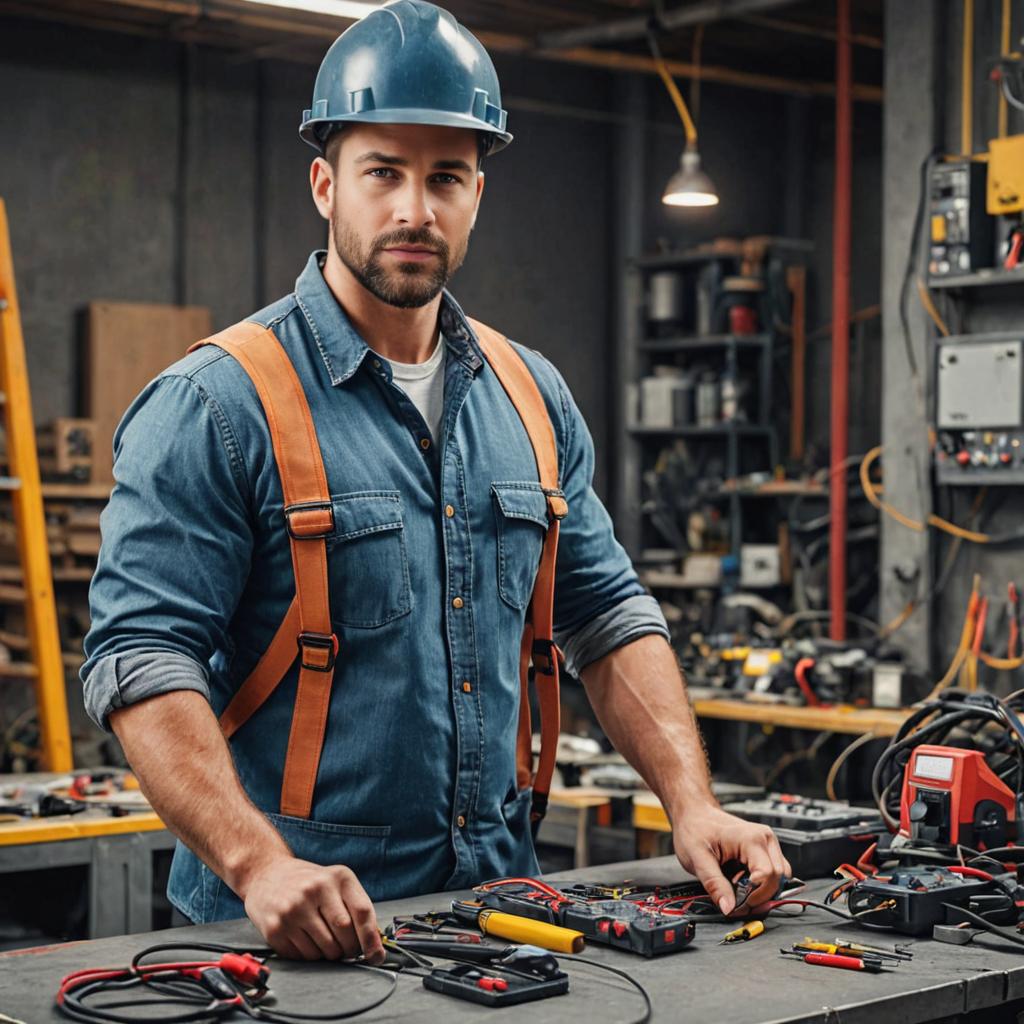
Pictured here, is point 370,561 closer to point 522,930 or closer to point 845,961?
point 522,930

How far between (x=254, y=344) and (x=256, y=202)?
21.4 feet

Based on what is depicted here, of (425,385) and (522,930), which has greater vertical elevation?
(425,385)

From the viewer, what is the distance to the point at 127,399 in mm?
7699

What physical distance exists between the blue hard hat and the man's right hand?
0.89m

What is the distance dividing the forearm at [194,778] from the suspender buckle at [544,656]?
1.82 feet

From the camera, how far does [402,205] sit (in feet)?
6.68

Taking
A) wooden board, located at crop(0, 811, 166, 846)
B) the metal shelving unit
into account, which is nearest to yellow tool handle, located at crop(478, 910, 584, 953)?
wooden board, located at crop(0, 811, 166, 846)

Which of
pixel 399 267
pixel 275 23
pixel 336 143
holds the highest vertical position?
pixel 275 23

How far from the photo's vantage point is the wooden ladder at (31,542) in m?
5.77

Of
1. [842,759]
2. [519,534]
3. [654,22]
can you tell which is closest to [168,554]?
[519,534]

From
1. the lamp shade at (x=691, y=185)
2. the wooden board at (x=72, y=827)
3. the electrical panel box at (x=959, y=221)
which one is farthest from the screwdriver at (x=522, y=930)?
the lamp shade at (x=691, y=185)

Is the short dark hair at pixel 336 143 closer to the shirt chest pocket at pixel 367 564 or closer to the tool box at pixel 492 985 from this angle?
the shirt chest pocket at pixel 367 564

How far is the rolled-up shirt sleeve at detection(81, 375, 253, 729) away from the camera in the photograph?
6.06 feet

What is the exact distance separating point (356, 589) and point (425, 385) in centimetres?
34
